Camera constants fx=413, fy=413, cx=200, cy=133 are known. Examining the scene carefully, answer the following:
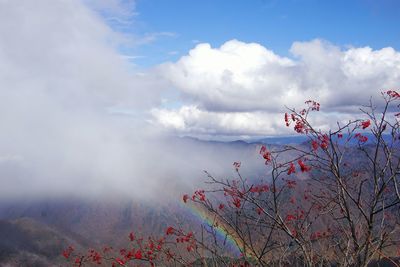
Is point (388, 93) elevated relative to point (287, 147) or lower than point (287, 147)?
elevated

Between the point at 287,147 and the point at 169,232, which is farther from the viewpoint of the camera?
the point at 169,232

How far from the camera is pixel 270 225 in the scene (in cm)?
1204

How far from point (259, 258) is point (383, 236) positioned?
356cm

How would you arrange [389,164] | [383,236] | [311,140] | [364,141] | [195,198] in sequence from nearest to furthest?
[389,164] → [383,236] → [311,140] → [364,141] → [195,198]

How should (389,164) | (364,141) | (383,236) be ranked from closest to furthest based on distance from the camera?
(389,164)
(383,236)
(364,141)

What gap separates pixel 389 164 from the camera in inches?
425

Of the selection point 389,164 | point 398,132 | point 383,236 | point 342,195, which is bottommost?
point 383,236

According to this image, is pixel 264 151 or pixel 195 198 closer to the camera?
pixel 264 151

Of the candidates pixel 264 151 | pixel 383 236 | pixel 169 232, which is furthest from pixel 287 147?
pixel 169 232

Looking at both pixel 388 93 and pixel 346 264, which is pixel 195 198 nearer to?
pixel 346 264

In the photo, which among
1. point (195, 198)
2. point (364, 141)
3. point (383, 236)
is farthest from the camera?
point (195, 198)

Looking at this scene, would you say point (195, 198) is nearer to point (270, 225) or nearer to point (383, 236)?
point (270, 225)

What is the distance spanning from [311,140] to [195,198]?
236 inches

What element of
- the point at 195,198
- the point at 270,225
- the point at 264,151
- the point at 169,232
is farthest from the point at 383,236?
the point at 169,232
